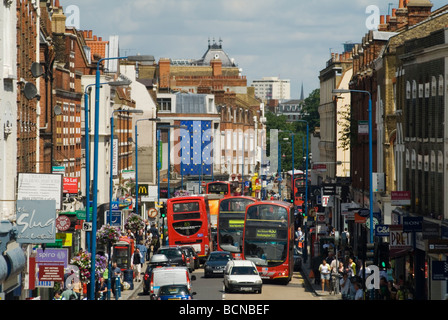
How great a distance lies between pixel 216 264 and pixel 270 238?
143 inches

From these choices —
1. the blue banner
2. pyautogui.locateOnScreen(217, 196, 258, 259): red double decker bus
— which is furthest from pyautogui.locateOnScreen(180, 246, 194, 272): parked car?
the blue banner

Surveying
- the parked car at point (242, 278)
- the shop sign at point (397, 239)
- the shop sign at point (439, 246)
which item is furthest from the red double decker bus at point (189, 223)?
the shop sign at point (439, 246)

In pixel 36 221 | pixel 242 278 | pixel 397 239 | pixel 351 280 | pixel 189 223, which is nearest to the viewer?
pixel 36 221

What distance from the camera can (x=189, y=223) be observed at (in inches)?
2276

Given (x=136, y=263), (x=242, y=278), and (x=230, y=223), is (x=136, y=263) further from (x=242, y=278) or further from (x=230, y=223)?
(x=242, y=278)

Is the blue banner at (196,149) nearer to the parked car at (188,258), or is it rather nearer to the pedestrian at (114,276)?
the parked car at (188,258)

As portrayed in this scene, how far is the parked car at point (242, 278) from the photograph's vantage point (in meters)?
41.7

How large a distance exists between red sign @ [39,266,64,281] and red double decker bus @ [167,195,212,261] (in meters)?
28.1

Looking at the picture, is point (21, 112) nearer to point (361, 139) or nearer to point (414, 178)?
point (414, 178)

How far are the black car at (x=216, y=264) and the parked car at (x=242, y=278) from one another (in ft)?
22.0

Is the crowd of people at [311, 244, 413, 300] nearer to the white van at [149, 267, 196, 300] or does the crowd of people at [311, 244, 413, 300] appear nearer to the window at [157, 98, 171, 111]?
the white van at [149, 267, 196, 300]


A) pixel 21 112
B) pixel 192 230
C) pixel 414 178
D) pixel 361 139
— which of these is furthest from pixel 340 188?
pixel 21 112

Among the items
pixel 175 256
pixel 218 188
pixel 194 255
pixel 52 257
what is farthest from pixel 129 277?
pixel 218 188

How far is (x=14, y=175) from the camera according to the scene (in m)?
32.2
